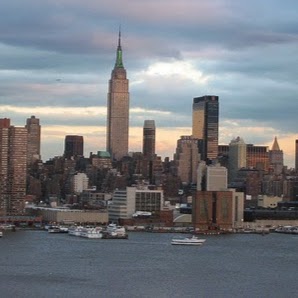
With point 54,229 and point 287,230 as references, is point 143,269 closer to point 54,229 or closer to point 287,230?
point 54,229

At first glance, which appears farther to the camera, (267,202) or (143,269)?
(267,202)

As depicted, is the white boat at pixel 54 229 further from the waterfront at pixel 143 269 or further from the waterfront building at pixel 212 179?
the waterfront building at pixel 212 179

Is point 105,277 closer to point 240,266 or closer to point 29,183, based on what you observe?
point 240,266

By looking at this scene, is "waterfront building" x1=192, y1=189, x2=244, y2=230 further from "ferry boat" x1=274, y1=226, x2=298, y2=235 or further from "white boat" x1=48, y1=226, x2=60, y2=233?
"white boat" x1=48, y1=226, x2=60, y2=233

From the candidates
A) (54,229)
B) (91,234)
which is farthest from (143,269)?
(54,229)

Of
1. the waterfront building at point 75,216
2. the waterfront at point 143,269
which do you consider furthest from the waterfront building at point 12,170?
the waterfront at point 143,269

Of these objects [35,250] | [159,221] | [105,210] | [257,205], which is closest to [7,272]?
[35,250]
